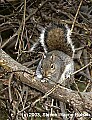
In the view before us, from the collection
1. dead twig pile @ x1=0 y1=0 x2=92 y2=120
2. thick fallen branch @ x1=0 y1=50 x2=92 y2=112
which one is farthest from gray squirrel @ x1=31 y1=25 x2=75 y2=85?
thick fallen branch @ x1=0 y1=50 x2=92 y2=112

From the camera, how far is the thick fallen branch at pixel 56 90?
1741 mm

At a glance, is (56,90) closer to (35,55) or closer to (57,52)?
(57,52)

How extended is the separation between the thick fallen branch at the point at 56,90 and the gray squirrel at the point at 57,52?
20 cm

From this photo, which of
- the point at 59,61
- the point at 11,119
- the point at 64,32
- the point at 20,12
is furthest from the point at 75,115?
the point at 20,12

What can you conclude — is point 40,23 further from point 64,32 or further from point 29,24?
point 64,32

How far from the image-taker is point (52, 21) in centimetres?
252

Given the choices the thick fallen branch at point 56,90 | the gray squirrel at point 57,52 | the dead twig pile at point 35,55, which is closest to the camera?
the thick fallen branch at point 56,90

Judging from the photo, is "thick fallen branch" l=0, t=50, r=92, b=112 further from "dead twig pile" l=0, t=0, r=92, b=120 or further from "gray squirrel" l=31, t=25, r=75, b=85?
"gray squirrel" l=31, t=25, r=75, b=85

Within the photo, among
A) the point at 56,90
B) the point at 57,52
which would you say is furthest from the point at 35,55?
the point at 56,90

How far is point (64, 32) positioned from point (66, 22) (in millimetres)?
221

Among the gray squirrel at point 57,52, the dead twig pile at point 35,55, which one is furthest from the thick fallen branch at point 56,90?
the gray squirrel at point 57,52

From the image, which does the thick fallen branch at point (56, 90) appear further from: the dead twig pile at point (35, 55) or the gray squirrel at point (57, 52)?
the gray squirrel at point (57, 52)

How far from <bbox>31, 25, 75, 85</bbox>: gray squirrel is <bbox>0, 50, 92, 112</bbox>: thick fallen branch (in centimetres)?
20

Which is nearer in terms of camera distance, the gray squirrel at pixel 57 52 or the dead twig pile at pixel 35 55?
the dead twig pile at pixel 35 55
